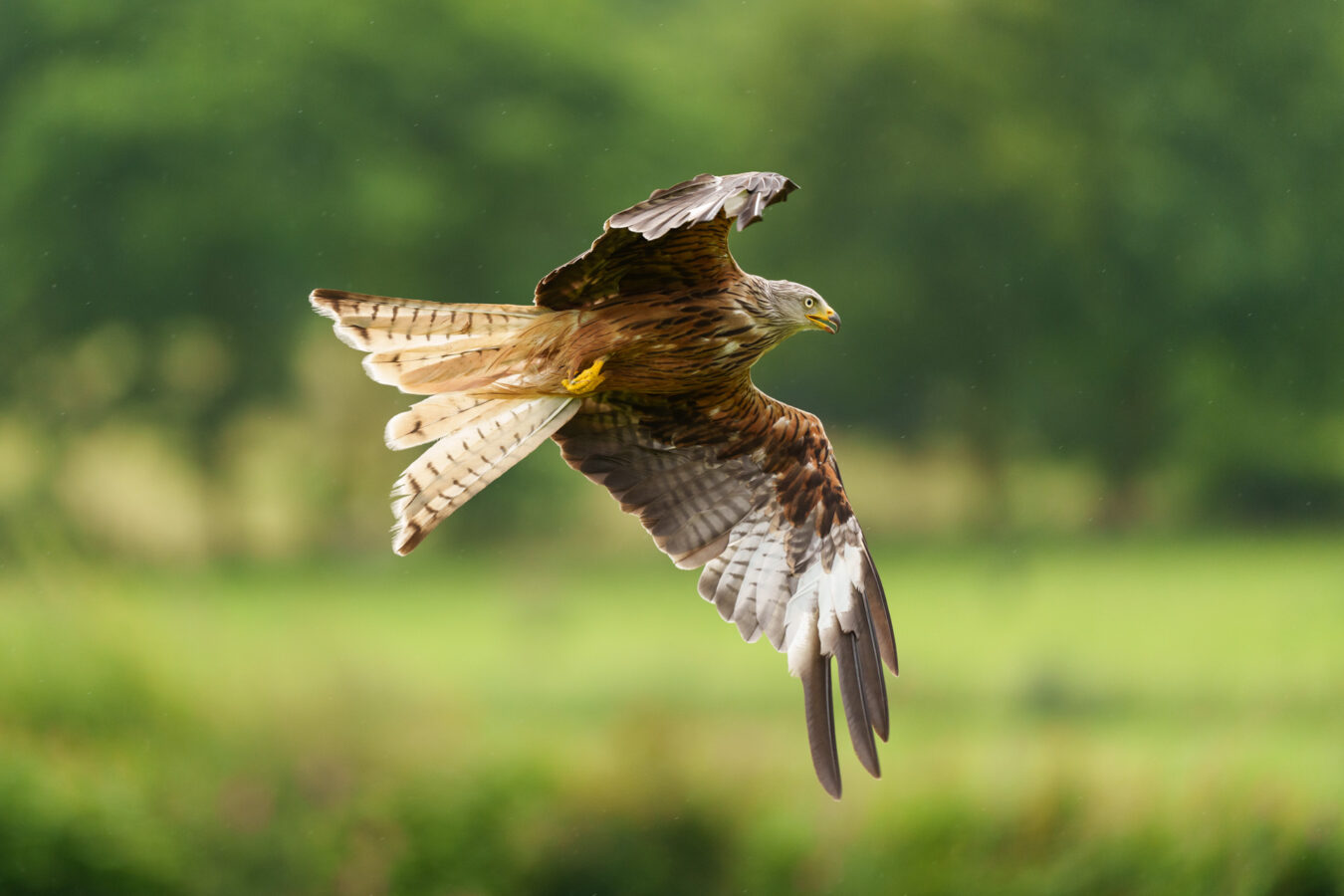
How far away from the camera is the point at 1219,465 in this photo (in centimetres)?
1048

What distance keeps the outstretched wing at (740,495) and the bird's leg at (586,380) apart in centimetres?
55

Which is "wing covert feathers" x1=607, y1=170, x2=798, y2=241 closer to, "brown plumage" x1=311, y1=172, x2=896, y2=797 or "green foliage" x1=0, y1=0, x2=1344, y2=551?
"brown plumage" x1=311, y1=172, x2=896, y2=797

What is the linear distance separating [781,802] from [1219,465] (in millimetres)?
4820

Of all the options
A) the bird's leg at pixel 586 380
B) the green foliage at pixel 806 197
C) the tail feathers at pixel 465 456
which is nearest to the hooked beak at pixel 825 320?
the bird's leg at pixel 586 380

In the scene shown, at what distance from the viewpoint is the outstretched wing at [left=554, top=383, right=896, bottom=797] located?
3.92 m

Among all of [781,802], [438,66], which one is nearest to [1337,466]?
[781,802]

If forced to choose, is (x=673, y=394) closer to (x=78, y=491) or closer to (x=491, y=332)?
(x=491, y=332)

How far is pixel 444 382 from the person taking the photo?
3350 mm

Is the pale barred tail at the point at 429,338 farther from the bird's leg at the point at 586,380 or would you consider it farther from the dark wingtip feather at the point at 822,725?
the dark wingtip feather at the point at 822,725

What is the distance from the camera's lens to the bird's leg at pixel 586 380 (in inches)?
132

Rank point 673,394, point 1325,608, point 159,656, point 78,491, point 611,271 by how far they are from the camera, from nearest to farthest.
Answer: point 611,271, point 673,394, point 159,656, point 78,491, point 1325,608

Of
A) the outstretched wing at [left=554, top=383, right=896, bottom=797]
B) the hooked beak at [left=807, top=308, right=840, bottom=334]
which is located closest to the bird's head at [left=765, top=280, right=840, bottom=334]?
the hooked beak at [left=807, top=308, right=840, bottom=334]

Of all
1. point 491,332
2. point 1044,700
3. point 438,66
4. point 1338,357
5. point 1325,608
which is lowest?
point 491,332

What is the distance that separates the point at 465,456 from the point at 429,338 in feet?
0.98
